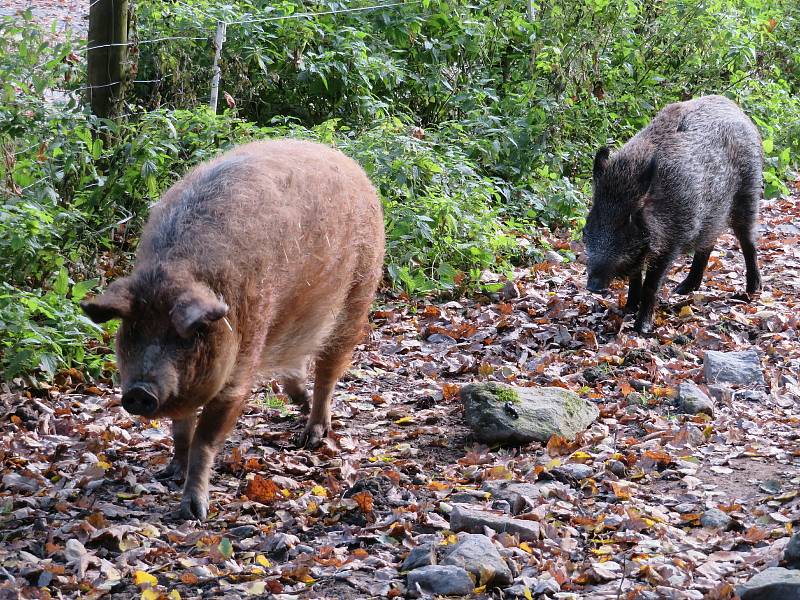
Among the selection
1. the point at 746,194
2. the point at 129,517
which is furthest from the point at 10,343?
the point at 746,194

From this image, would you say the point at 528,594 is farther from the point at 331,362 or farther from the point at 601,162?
the point at 601,162

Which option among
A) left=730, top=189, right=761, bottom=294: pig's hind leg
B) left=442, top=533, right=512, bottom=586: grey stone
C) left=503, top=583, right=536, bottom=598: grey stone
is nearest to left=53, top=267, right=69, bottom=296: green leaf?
left=442, top=533, right=512, bottom=586: grey stone

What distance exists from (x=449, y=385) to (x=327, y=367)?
1.01 meters

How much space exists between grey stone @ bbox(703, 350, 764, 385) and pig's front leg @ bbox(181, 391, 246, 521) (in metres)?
3.25

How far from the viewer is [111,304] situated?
4105mm

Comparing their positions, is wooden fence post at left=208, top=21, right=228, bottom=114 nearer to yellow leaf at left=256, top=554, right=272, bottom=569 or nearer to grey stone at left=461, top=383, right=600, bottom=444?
grey stone at left=461, top=383, right=600, bottom=444

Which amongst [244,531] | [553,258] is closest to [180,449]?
[244,531]

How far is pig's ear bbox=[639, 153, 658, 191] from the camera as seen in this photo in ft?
25.4

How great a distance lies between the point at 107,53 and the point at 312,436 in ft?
12.1

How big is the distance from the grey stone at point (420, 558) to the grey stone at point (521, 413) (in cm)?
146

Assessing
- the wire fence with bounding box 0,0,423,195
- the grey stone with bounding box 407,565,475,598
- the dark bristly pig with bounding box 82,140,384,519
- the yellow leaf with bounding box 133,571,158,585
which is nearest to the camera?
the grey stone with bounding box 407,565,475,598

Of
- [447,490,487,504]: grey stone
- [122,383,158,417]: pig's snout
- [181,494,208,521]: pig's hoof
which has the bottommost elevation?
[181,494,208,521]: pig's hoof

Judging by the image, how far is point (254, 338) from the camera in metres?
4.70

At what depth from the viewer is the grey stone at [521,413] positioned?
17.8 ft
